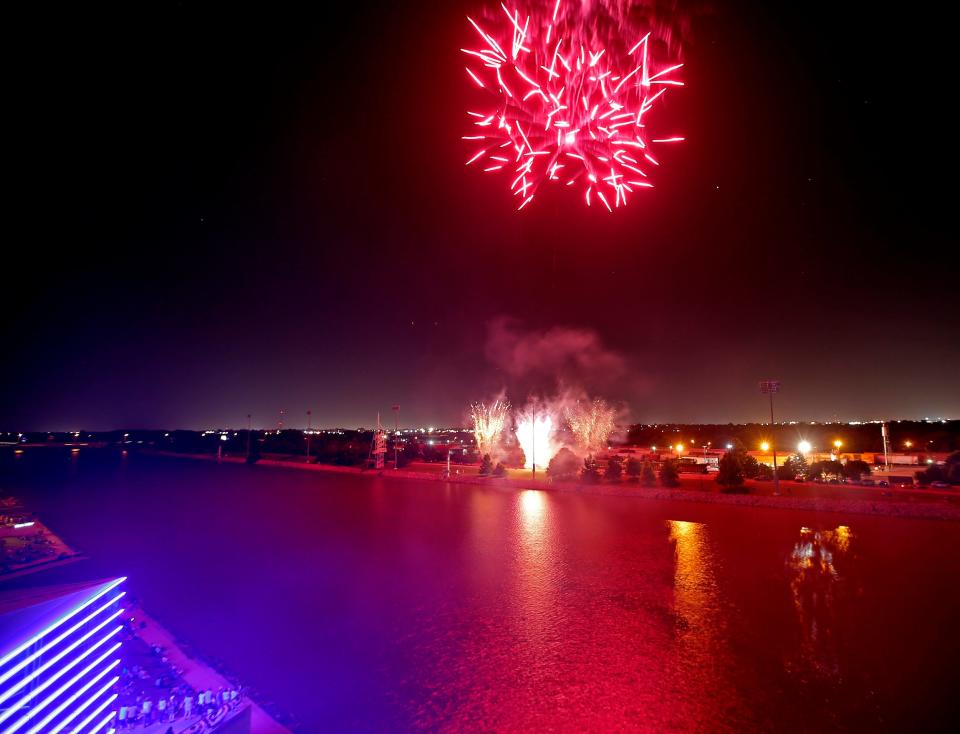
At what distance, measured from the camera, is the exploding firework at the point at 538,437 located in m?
33.6

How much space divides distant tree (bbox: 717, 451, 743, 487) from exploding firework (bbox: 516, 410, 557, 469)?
13.6 meters

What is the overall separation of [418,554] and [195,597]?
4.74 meters

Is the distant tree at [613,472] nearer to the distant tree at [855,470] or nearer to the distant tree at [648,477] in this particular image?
the distant tree at [648,477]

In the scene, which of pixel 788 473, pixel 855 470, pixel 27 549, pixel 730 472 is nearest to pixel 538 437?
pixel 730 472

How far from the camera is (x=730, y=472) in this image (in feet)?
67.2

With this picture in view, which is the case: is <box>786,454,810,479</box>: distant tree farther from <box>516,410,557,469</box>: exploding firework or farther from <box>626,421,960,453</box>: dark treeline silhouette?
<box>516,410,557,469</box>: exploding firework

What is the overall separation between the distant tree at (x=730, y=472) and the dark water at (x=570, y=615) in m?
4.64

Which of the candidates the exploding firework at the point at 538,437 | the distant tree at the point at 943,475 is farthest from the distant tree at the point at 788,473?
the exploding firework at the point at 538,437

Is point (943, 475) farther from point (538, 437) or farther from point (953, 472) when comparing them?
point (538, 437)

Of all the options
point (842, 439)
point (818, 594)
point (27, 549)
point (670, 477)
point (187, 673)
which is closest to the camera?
point (187, 673)

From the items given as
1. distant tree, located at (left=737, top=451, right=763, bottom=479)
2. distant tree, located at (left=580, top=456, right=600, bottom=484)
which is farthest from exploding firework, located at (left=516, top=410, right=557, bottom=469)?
distant tree, located at (left=737, top=451, right=763, bottom=479)

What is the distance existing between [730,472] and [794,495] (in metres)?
2.46

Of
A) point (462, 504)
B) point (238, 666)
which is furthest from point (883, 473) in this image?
point (238, 666)

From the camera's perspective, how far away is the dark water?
523 centimetres
